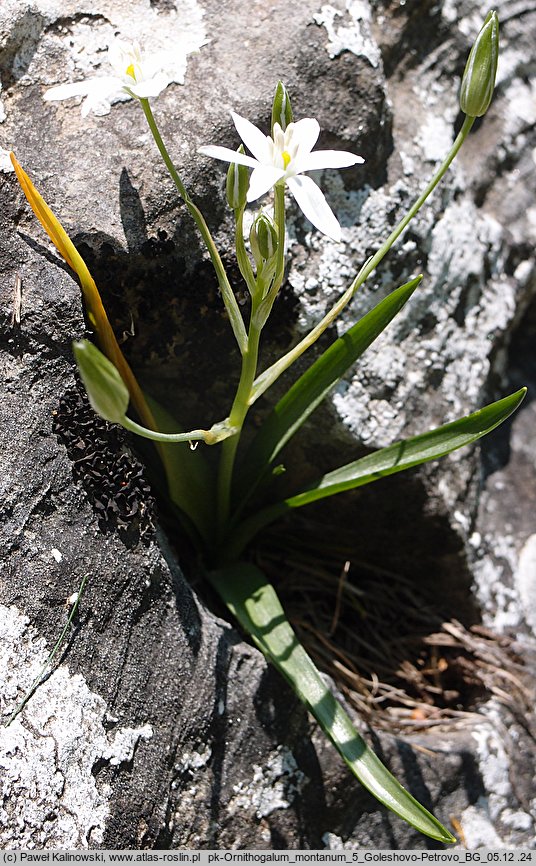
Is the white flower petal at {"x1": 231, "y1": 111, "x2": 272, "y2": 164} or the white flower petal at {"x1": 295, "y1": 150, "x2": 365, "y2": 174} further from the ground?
the white flower petal at {"x1": 231, "y1": 111, "x2": 272, "y2": 164}

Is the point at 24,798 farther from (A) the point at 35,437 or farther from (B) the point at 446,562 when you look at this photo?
(B) the point at 446,562

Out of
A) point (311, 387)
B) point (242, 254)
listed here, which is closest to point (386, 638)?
point (311, 387)

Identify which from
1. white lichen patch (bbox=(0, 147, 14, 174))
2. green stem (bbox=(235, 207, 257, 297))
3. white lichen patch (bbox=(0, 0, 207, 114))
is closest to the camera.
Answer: green stem (bbox=(235, 207, 257, 297))

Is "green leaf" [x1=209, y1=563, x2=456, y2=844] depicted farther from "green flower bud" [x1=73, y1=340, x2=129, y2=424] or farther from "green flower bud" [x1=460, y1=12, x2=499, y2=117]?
"green flower bud" [x1=460, y1=12, x2=499, y2=117]

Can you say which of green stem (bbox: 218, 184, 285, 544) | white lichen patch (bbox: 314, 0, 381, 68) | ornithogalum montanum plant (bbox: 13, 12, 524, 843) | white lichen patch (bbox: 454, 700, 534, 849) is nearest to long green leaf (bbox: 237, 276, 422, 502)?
ornithogalum montanum plant (bbox: 13, 12, 524, 843)

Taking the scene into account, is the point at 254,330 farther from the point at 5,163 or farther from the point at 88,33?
the point at 88,33

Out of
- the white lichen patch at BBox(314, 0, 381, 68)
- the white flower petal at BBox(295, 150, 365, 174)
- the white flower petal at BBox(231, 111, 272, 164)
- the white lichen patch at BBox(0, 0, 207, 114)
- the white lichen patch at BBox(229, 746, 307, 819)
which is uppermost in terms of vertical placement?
the white lichen patch at BBox(0, 0, 207, 114)

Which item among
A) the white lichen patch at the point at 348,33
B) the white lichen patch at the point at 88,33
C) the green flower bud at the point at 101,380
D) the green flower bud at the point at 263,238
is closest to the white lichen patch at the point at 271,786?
the green flower bud at the point at 101,380
